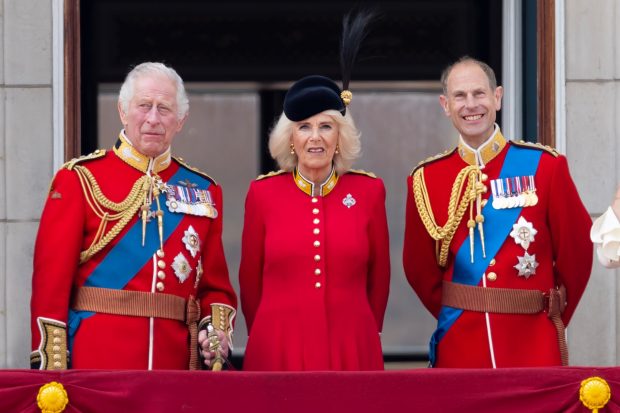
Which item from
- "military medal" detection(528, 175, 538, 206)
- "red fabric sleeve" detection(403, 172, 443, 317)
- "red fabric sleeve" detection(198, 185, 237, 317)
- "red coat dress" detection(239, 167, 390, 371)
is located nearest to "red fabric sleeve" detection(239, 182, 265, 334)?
"red coat dress" detection(239, 167, 390, 371)

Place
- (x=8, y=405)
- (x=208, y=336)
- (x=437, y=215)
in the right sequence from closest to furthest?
(x=8, y=405)
(x=208, y=336)
(x=437, y=215)

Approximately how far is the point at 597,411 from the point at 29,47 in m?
2.69

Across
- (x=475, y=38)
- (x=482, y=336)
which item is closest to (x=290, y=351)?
(x=482, y=336)

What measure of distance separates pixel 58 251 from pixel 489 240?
134cm

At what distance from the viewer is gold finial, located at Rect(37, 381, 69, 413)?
150 inches

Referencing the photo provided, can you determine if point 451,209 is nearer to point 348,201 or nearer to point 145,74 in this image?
point 348,201

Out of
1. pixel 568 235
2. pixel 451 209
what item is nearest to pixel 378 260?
pixel 451 209

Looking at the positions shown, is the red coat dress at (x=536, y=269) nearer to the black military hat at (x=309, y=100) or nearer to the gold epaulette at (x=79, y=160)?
the black military hat at (x=309, y=100)

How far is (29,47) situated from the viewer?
18.1ft

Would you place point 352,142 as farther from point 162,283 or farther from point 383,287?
point 162,283

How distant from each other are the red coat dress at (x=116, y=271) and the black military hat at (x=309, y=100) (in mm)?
425

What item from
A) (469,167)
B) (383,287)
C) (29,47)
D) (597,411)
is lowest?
(597,411)

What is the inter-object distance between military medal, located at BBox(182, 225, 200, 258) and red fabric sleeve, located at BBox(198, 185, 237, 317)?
2.2 inches

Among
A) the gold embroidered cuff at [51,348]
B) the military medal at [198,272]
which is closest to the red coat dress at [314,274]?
the military medal at [198,272]
